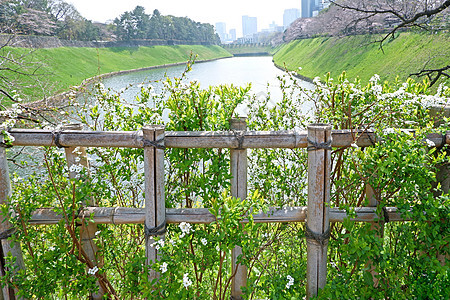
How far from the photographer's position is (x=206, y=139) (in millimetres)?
2412

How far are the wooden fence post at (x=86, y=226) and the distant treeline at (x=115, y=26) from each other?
82.8 ft

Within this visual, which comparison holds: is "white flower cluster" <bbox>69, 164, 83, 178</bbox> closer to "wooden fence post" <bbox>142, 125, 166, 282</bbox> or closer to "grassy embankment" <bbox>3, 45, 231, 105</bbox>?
"wooden fence post" <bbox>142, 125, 166, 282</bbox>

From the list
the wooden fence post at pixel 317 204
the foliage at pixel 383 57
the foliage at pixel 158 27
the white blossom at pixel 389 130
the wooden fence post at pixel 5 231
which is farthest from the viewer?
the foliage at pixel 158 27

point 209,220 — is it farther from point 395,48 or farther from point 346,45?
point 346,45

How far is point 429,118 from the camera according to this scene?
2.63m

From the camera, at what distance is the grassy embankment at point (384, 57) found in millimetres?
19355

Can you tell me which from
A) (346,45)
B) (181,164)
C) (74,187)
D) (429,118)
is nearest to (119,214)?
(74,187)

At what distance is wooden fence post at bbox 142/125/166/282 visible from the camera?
2381mm

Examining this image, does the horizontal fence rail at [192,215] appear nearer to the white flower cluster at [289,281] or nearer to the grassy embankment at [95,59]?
the white flower cluster at [289,281]

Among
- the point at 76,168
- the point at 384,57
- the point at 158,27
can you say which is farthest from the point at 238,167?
the point at 158,27

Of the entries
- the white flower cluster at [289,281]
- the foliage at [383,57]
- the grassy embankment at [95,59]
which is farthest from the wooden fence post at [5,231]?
the grassy embankment at [95,59]

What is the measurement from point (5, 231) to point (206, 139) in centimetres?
169

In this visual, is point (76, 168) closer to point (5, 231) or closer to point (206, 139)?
point (5, 231)

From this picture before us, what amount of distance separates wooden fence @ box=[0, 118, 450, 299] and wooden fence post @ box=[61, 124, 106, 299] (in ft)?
0.08
